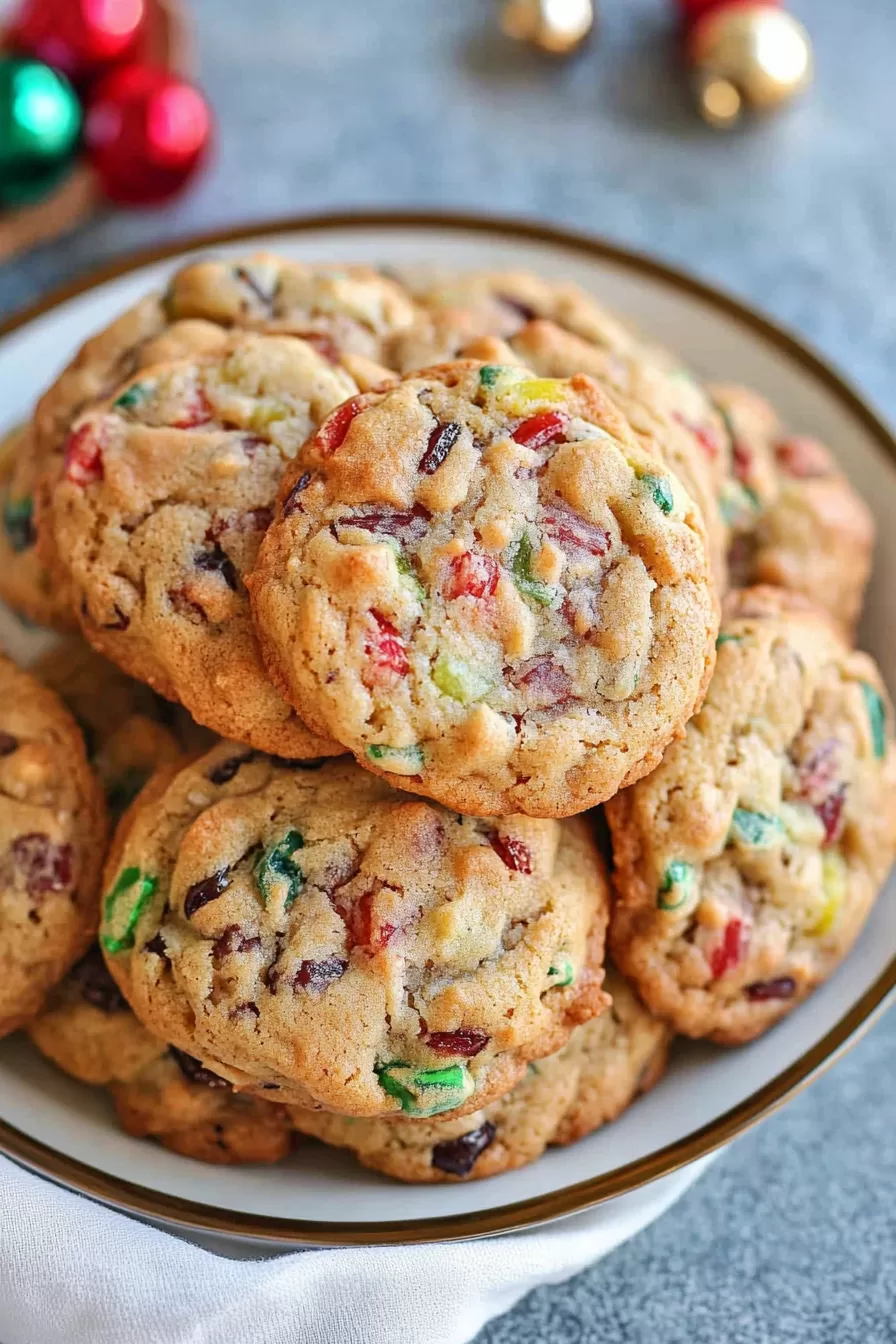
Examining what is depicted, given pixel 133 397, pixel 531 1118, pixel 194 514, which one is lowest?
pixel 531 1118

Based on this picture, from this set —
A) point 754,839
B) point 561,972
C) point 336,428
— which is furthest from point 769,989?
point 336,428

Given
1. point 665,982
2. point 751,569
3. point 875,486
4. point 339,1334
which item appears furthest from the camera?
point 875,486

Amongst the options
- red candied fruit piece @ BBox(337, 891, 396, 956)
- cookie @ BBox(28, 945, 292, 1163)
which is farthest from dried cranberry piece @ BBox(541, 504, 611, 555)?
cookie @ BBox(28, 945, 292, 1163)

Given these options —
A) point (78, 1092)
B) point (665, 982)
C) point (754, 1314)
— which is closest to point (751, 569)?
point (665, 982)

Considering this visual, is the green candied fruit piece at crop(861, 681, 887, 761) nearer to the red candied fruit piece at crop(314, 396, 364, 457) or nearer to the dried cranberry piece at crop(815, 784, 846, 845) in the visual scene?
the dried cranberry piece at crop(815, 784, 846, 845)

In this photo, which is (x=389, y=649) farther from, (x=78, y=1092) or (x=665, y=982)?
(x=78, y=1092)

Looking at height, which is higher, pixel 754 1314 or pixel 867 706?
pixel 867 706

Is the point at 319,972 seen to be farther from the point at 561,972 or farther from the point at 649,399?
the point at 649,399
